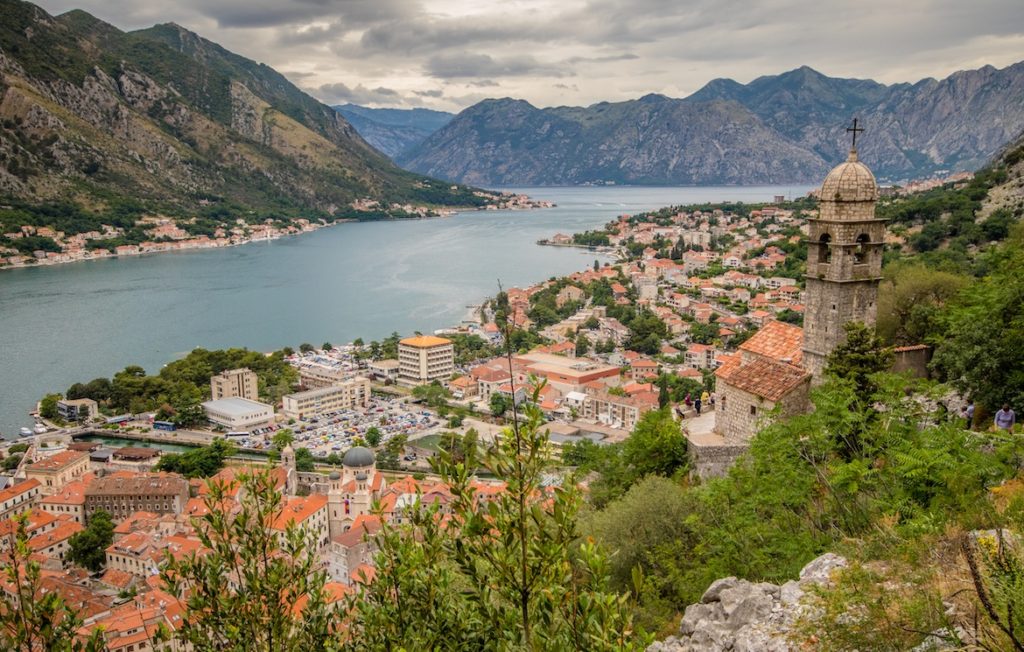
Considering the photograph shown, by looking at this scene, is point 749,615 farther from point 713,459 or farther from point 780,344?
point 780,344

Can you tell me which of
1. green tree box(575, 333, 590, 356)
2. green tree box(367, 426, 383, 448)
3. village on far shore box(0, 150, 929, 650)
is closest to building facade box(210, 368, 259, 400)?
village on far shore box(0, 150, 929, 650)

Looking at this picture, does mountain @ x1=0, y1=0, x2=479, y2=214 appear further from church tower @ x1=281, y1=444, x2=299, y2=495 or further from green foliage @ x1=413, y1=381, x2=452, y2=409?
church tower @ x1=281, y1=444, x2=299, y2=495

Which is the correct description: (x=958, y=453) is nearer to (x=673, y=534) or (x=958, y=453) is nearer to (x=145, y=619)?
(x=673, y=534)

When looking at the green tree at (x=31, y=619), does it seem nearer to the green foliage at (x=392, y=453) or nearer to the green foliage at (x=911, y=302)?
the green foliage at (x=911, y=302)

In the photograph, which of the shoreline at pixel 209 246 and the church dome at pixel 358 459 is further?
the shoreline at pixel 209 246

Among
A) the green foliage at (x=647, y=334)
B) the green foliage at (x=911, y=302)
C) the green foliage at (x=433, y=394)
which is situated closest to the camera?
the green foliage at (x=911, y=302)

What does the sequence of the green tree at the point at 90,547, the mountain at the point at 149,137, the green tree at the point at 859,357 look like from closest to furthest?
the green tree at the point at 859,357 → the green tree at the point at 90,547 → the mountain at the point at 149,137

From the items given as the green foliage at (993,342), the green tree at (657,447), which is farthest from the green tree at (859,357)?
the green tree at (657,447)

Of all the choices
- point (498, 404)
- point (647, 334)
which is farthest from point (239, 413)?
point (647, 334)

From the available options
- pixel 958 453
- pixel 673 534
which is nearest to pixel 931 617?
pixel 958 453
